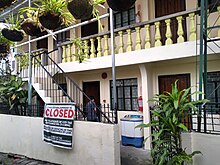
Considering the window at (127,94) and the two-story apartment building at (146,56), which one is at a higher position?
the two-story apartment building at (146,56)

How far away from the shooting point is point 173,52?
6.56 m

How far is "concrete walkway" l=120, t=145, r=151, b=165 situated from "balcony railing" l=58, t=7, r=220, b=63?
3305 mm

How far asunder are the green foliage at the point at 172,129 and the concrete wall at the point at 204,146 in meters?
0.16

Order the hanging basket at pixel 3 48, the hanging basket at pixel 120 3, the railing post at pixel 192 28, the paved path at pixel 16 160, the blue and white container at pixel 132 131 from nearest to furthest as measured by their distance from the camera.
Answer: the hanging basket at pixel 120 3 → the railing post at pixel 192 28 → the hanging basket at pixel 3 48 → the paved path at pixel 16 160 → the blue and white container at pixel 132 131

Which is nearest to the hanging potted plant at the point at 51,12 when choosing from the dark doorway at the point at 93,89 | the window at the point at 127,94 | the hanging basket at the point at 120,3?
the hanging basket at the point at 120,3

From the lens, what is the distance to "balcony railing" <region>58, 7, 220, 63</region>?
658 cm

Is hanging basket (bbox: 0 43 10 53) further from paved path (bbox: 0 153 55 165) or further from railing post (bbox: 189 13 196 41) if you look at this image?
railing post (bbox: 189 13 196 41)

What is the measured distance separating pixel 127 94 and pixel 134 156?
2675mm

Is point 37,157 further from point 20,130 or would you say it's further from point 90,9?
point 90,9

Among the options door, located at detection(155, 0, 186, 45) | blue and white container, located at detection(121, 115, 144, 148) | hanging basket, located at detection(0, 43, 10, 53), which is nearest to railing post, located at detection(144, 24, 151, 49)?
door, located at detection(155, 0, 186, 45)

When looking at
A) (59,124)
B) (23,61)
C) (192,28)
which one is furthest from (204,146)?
(23,61)

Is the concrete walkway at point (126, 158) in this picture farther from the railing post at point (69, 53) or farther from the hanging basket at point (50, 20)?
the hanging basket at point (50, 20)

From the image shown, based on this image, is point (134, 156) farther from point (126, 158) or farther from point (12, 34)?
point (12, 34)

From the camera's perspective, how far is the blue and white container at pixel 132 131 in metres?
8.08
